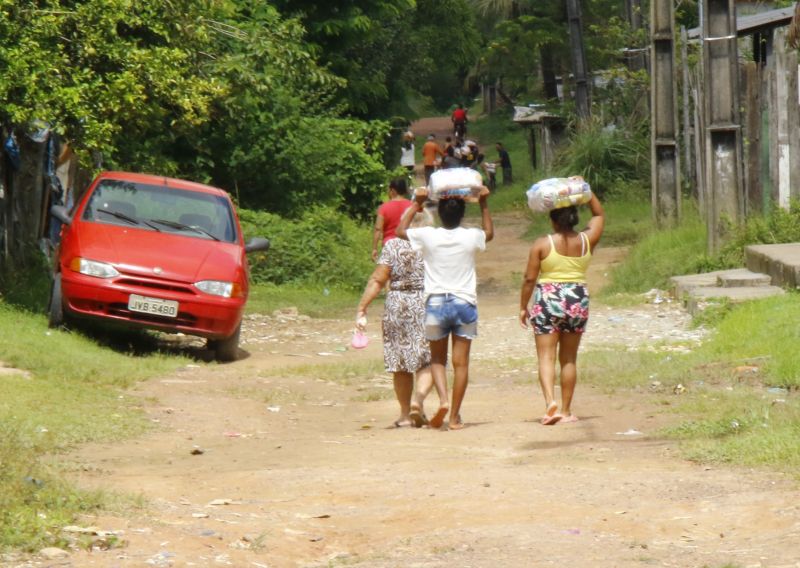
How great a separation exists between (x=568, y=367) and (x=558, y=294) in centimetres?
52

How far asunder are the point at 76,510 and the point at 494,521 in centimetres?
184

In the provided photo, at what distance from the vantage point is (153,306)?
43.1 feet

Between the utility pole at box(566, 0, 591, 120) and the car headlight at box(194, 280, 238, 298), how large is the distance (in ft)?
68.4

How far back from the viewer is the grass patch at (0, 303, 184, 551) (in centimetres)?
620

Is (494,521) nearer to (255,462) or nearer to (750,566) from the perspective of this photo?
(750,566)

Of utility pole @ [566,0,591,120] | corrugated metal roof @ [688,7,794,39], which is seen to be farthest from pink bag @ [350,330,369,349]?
utility pole @ [566,0,591,120]

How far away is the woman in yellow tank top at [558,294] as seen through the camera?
31.9ft

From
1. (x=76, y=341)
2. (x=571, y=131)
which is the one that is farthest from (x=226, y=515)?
(x=571, y=131)

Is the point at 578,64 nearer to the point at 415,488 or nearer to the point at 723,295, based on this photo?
the point at 723,295

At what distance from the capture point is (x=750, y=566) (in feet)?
18.9

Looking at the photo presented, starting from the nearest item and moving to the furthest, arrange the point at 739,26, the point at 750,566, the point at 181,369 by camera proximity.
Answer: the point at 750,566, the point at 181,369, the point at 739,26

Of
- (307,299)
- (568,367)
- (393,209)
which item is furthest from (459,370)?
(307,299)

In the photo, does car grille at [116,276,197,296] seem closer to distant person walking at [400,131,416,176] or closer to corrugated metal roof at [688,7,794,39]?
corrugated metal roof at [688,7,794,39]

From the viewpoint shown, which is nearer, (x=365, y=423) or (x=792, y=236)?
(x=365, y=423)
